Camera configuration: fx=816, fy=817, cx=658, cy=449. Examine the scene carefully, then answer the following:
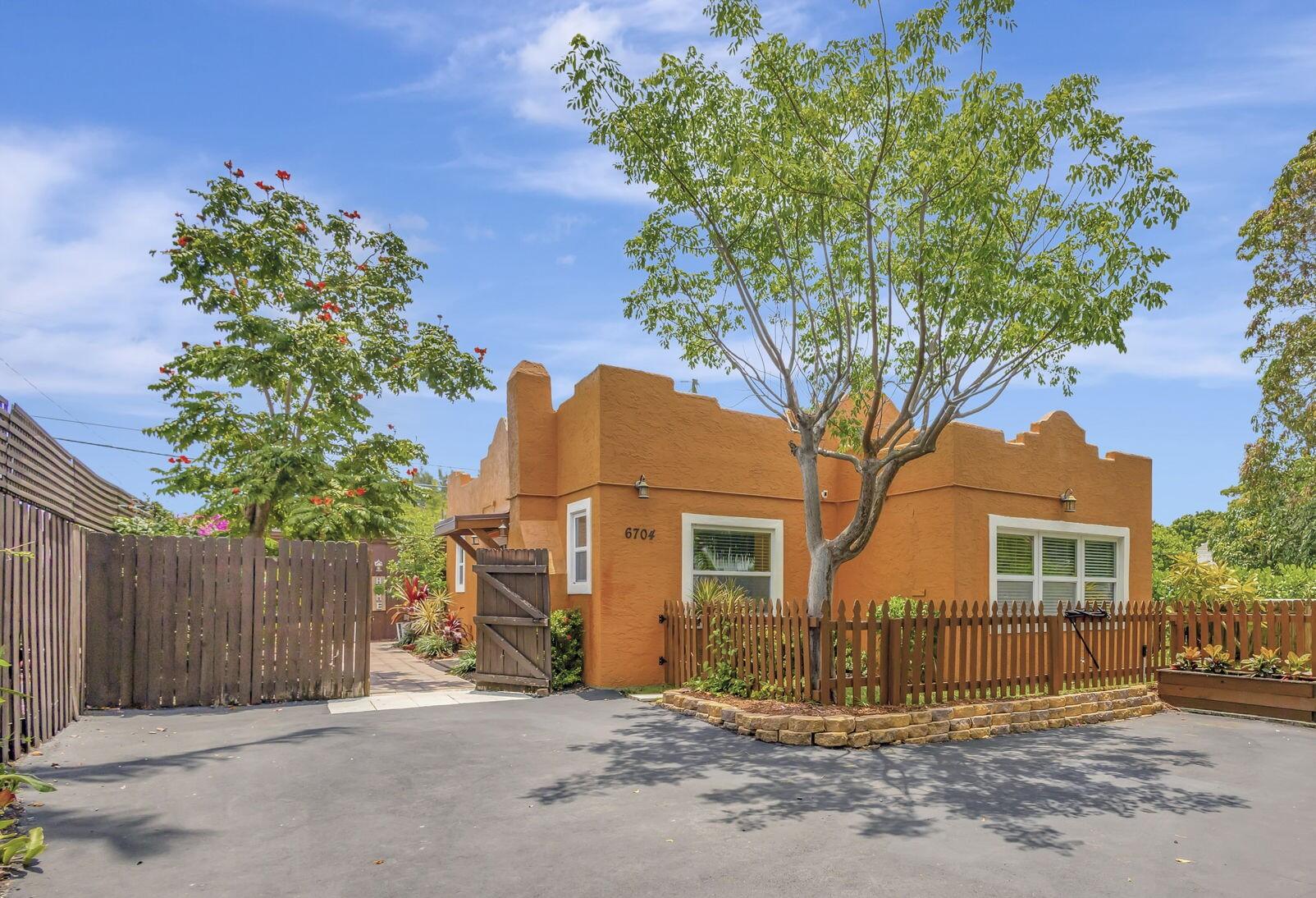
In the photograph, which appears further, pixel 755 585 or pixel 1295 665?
pixel 755 585

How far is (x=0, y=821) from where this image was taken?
A: 182 inches

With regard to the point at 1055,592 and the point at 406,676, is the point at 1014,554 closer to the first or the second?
the point at 1055,592

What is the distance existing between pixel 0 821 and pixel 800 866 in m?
4.53

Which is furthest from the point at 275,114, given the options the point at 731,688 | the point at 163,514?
the point at 163,514

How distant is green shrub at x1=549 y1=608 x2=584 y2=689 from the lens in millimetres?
11414

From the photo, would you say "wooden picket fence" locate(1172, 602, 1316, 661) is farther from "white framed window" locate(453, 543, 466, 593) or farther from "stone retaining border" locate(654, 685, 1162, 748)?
"white framed window" locate(453, 543, 466, 593)

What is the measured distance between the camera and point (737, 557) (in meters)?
12.8

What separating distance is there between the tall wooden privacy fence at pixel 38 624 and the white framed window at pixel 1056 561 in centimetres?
1198

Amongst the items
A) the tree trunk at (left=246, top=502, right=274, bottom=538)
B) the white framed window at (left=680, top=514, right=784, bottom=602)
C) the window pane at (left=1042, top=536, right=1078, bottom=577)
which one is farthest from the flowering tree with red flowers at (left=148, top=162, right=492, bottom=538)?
the window pane at (left=1042, top=536, right=1078, bottom=577)

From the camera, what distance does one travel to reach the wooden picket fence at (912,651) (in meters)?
8.80

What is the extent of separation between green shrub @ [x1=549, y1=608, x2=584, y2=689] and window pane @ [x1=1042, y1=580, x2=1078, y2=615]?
762 cm

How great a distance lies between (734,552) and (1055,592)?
5596 mm

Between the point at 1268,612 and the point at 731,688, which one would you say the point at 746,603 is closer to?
the point at 731,688

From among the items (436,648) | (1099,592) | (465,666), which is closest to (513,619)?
(465,666)
